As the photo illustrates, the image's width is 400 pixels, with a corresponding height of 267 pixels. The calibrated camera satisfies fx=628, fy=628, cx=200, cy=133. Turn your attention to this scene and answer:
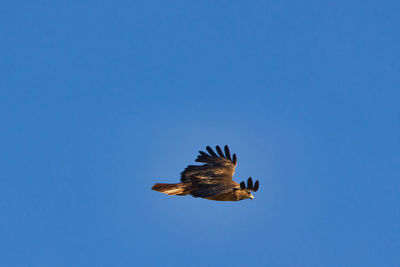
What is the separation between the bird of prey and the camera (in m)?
24.4

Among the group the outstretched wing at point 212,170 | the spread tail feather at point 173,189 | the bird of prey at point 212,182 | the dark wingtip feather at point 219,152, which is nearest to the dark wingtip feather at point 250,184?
the bird of prey at point 212,182

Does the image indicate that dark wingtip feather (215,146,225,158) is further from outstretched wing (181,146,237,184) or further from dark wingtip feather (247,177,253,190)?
dark wingtip feather (247,177,253,190)

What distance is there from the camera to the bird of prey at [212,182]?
2441 centimetres

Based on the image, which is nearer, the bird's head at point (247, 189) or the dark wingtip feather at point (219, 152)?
the bird's head at point (247, 189)

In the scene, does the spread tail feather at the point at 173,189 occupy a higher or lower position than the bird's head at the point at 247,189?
higher

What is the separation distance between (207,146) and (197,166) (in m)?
1.72

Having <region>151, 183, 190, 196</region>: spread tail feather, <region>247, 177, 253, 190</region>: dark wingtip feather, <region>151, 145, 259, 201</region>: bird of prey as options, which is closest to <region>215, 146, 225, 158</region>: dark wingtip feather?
<region>151, 145, 259, 201</region>: bird of prey

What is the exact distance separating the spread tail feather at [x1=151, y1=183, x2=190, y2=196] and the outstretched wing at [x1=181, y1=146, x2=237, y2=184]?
1.36 ft

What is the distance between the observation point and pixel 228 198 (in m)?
24.8

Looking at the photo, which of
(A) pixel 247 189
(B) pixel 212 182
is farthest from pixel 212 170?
(A) pixel 247 189

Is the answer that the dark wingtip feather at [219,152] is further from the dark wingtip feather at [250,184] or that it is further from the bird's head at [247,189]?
the dark wingtip feather at [250,184]

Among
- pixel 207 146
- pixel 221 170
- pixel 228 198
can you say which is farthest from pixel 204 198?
pixel 207 146

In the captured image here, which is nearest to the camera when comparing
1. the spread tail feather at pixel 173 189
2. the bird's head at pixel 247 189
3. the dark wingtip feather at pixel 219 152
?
the bird's head at pixel 247 189

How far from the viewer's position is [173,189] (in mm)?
25406
